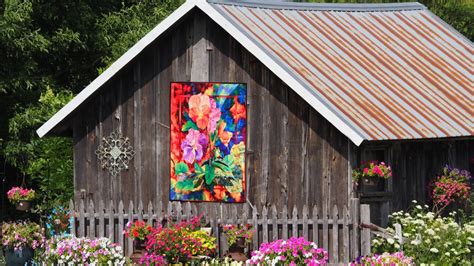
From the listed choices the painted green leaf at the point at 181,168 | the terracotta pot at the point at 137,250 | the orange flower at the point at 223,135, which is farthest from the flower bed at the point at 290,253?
the painted green leaf at the point at 181,168

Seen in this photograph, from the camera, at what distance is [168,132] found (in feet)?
79.6

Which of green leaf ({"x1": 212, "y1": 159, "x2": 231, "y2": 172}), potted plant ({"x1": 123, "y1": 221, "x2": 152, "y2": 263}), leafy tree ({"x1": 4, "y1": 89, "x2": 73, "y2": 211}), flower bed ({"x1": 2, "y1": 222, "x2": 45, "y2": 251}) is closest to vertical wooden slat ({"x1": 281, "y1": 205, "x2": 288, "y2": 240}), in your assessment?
green leaf ({"x1": 212, "y1": 159, "x2": 231, "y2": 172})

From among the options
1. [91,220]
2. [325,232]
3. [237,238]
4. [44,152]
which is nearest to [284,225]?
[325,232]

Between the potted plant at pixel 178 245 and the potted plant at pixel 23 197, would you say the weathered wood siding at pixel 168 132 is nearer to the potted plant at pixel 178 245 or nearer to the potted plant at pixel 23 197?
the potted plant at pixel 178 245

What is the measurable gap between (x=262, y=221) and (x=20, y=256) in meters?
5.55

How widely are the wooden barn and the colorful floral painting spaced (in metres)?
0.08

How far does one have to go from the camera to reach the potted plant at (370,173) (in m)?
22.5

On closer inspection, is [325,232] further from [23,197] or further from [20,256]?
[23,197]

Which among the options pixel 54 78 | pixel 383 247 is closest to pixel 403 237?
pixel 383 247

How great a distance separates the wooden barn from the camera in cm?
2316

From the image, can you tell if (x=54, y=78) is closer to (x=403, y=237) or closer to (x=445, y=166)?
(x=445, y=166)

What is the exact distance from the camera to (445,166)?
26.0m

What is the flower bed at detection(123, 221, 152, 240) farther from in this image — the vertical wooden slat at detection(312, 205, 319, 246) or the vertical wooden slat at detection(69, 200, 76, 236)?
the vertical wooden slat at detection(312, 205, 319, 246)

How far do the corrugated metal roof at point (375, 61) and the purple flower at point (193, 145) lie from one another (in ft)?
6.97
